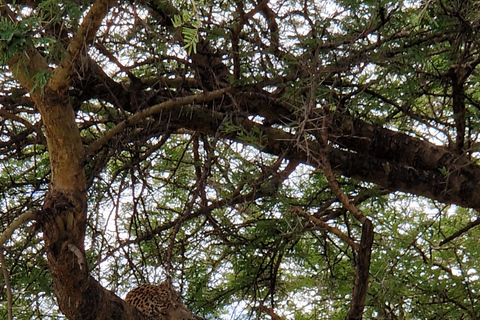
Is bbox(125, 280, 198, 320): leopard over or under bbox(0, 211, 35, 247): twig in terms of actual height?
over

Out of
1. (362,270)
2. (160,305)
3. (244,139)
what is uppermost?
(244,139)

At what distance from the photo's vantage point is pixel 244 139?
206 centimetres

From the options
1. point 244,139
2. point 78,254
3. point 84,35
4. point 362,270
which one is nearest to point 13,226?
point 78,254

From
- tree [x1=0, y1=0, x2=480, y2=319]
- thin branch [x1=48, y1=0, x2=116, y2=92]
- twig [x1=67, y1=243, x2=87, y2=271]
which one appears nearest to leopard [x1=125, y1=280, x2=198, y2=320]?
tree [x1=0, y1=0, x2=480, y2=319]

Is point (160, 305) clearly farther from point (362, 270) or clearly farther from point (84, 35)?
point (84, 35)

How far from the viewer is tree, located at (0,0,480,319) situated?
1.88 m

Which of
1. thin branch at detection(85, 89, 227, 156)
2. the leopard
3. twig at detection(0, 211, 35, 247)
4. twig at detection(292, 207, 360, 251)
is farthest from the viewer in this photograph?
the leopard

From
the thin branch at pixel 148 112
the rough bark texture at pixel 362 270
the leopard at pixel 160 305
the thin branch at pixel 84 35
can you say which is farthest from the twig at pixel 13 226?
the rough bark texture at pixel 362 270

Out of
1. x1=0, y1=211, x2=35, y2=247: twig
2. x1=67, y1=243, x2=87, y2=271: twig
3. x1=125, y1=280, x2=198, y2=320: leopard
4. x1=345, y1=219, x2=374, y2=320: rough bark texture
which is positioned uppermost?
x1=125, y1=280, x2=198, y2=320: leopard

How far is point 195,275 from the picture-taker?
2.96 m

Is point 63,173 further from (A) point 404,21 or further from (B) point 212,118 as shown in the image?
(A) point 404,21

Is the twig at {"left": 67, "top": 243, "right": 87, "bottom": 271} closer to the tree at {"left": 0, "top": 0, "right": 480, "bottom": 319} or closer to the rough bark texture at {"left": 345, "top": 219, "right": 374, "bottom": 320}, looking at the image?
the tree at {"left": 0, "top": 0, "right": 480, "bottom": 319}

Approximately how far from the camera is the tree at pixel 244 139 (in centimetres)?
188

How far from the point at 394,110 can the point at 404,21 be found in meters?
0.56
